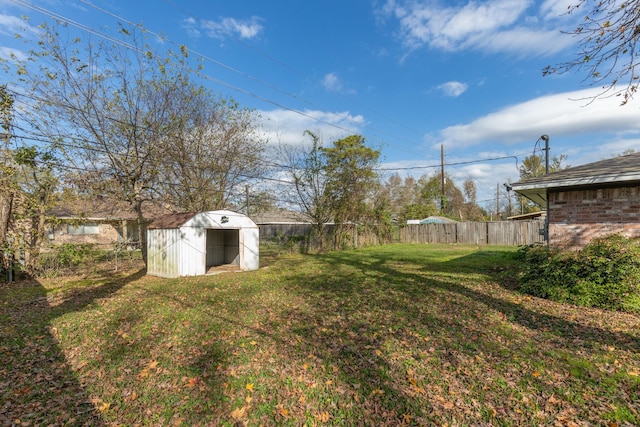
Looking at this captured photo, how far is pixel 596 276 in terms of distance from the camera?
587 cm

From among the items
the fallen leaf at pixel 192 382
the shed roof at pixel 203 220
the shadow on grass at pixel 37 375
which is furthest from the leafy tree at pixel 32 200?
the fallen leaf at pixel 192 382

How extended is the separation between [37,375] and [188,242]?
251 inches

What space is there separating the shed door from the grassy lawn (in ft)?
20.1

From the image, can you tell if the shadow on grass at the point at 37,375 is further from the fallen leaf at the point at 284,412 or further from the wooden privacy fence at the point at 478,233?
the wooden privacy fence at the point at 478,233

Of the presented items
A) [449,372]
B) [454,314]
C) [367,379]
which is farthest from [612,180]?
[367,379]

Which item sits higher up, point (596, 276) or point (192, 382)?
point (596, 276)

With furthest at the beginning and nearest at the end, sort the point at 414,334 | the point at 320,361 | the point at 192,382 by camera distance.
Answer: the point at 414,334 → the point at 320,361 → the point at 192,382

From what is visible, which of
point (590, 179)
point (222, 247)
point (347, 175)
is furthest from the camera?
point (347, 175)

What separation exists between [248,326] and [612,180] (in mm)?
7213

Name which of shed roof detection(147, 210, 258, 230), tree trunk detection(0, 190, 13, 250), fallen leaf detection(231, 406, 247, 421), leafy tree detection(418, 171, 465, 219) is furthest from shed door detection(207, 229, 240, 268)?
leafy tree detection(418, 171, 465, 219)

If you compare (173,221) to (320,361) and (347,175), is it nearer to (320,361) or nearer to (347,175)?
(320,361)

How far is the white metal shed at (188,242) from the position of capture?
984 centimetres

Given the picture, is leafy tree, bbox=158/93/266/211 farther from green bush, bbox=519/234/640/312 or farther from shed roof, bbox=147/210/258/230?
green bush, bbox=519/234/640/312

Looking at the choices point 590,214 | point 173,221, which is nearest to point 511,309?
point 590,214
